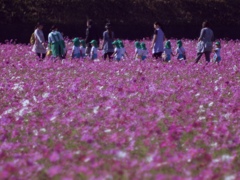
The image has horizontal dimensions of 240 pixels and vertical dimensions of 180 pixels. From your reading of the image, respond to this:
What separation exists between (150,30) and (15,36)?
8.20 meters

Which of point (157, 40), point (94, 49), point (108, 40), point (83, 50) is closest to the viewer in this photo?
point (157, 40)

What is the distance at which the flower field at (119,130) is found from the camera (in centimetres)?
486

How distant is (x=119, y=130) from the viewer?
22.8 ft

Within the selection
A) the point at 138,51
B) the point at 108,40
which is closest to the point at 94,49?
the point at 108,40

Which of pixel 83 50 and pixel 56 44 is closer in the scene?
pixel 56 44

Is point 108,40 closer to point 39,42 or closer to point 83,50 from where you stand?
point 83,50

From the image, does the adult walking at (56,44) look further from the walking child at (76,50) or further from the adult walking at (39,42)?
the walking child at (76,50)

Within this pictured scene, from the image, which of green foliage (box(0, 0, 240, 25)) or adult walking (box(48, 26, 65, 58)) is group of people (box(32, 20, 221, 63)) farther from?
green foliage (box(0, 0, 240, 25))

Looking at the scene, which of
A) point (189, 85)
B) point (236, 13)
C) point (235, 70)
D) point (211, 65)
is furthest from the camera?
point (236, 13)

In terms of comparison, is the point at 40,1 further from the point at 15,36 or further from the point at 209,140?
the point at 209,140

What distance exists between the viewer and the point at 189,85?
38.3ft

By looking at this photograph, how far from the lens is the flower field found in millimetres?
4859

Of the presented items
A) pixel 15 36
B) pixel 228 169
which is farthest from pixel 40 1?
pixel 228 169

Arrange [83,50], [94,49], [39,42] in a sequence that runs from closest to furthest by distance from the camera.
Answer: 1. [39,42]
2. [94,49]
3. [83,50]
